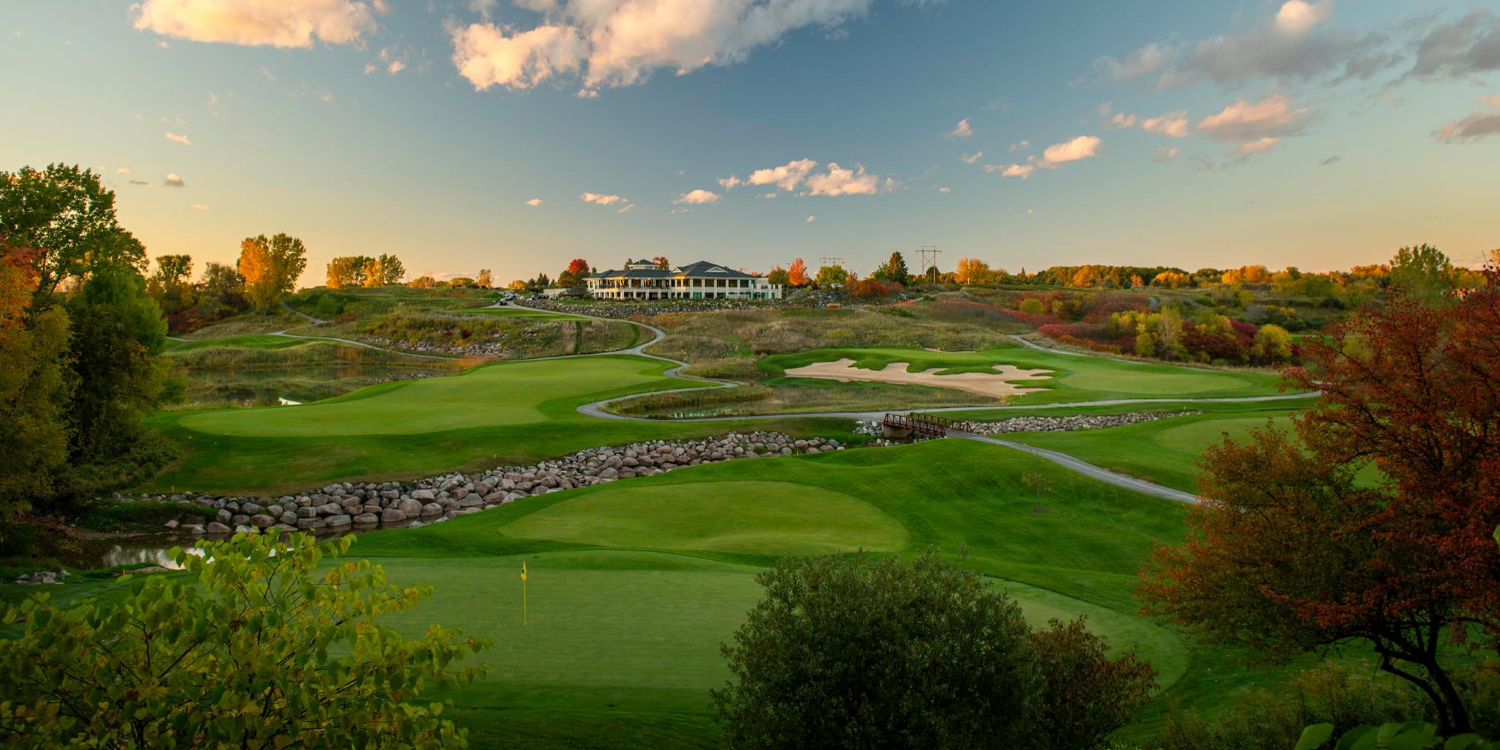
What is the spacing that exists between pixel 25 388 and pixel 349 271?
512ft

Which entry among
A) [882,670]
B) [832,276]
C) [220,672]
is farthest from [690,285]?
[220,672]

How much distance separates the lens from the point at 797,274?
16388 centimetres

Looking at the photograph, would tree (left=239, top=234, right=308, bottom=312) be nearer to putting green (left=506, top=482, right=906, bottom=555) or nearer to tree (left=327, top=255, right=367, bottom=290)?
tree (left=327, top=255, right=367, bottom=290)

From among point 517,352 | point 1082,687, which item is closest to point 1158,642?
point 1082,687

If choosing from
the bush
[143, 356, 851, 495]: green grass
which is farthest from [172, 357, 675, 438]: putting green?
the bush

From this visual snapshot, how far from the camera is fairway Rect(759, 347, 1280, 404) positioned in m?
48.2

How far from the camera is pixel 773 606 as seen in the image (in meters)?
7.92

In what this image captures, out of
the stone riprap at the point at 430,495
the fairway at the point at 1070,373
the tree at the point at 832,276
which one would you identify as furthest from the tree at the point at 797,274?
the stone riprap at the point at 430,495

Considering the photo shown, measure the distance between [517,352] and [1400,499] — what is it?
83.2 metres

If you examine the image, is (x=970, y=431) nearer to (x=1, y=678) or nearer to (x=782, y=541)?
(x=782, y=541)

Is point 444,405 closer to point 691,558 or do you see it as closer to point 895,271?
point 691,558

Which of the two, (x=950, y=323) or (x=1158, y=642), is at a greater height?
(x=950, y=323)

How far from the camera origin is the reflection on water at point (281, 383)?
171ft

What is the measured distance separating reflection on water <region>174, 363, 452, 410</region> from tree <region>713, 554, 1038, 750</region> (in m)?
44.0
